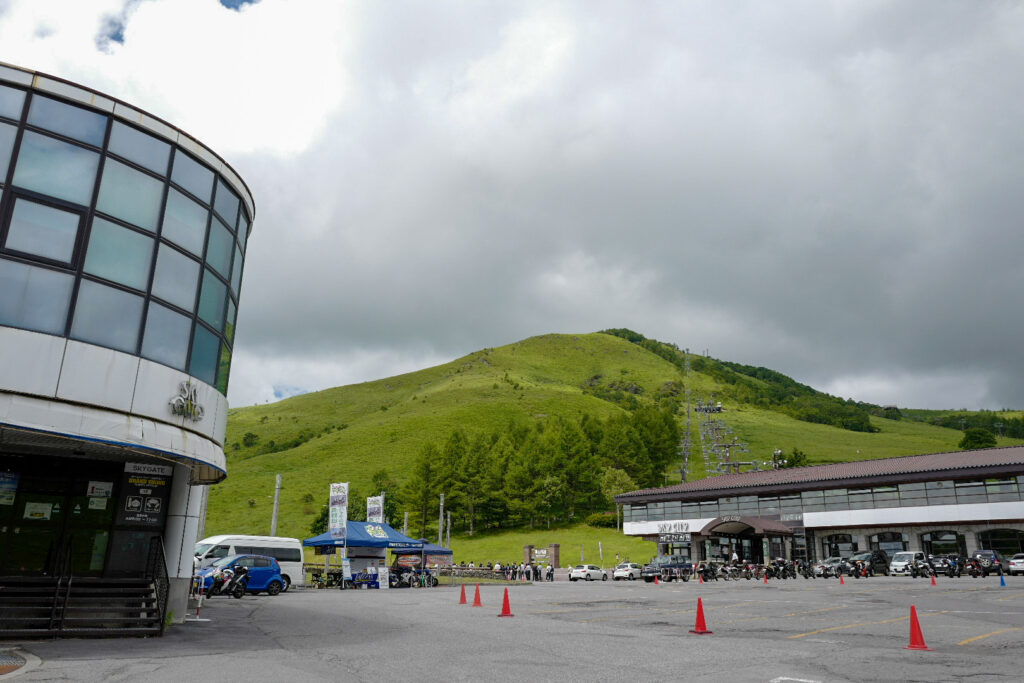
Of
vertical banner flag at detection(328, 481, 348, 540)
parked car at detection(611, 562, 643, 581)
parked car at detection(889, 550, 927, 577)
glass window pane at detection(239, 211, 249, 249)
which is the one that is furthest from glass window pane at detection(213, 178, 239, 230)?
parked car at detection(889, 550, 927, 577)

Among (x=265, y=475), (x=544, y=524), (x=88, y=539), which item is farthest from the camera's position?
(x=265, y=475)

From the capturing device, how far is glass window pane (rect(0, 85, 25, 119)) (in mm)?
12102

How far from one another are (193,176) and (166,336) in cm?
366

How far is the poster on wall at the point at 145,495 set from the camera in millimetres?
14797

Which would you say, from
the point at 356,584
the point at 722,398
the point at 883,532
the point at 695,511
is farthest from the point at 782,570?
the point at 722,398

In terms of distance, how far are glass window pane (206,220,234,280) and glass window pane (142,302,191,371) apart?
169cm

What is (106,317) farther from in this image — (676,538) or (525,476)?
(525,476)

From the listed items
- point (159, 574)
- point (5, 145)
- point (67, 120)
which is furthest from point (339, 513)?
point (5, 145)

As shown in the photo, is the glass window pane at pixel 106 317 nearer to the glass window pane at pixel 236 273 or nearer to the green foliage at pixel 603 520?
the glass window pane at pixel 236 273

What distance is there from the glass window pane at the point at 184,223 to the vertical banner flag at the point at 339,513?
2472 cm

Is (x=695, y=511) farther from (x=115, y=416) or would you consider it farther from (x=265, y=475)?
(x=265, y=475)

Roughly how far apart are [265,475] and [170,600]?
Result: 9541 centimetres

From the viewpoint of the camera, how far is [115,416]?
12086mm

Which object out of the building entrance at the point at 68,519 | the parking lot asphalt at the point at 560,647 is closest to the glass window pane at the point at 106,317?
the building entrance at the point at 68,519
